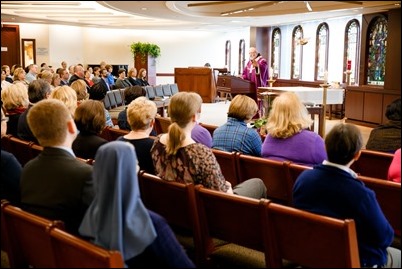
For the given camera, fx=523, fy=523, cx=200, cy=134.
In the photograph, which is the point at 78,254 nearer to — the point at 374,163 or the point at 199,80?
the point at 374,163

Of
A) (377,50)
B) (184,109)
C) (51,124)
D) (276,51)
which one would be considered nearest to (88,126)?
(184,109)

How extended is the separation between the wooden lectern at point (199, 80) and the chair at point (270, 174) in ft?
39.0

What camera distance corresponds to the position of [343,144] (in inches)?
94.5

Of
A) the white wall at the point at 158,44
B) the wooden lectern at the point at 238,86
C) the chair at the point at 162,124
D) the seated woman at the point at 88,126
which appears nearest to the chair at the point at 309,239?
the seated woman at the point at 88,126

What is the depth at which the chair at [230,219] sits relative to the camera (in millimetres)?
2506

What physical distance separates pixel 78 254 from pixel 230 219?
101 cm

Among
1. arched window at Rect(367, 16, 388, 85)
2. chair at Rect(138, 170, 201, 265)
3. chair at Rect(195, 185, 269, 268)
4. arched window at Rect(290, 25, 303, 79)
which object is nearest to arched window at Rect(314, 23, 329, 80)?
arched window at Rect(290, 25, 303, 79)

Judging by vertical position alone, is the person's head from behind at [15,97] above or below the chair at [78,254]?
above

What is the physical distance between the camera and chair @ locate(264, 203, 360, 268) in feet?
6.85

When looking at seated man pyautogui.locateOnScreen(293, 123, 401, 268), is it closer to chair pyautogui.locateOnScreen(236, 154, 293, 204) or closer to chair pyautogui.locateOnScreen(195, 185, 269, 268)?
chair pyautogui.locateOnScreen(195, 185, 269, 268)

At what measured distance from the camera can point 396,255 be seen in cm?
245

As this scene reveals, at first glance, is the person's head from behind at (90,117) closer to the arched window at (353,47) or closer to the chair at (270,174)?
the chair at (270,174)

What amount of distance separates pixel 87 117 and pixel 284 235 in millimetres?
1766

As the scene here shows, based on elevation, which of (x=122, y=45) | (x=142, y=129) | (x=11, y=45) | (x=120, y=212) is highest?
(x=122, y=45)
